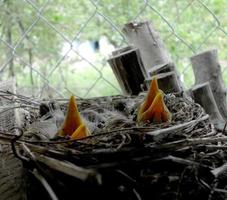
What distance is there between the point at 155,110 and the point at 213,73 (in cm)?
26

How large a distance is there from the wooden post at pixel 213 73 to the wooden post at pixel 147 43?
69 millimetres

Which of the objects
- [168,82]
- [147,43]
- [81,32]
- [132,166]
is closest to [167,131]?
[132,166]

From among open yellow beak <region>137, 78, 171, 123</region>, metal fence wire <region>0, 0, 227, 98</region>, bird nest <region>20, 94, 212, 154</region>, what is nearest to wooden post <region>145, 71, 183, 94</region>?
bird nest <region>20, 94, 212, 154</region>

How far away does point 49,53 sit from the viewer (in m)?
1.15

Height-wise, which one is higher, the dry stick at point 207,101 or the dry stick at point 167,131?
the dry stick at point 167,131

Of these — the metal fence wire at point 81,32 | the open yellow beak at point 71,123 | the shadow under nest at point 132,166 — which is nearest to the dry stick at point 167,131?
the shadow under nest at point 132,166

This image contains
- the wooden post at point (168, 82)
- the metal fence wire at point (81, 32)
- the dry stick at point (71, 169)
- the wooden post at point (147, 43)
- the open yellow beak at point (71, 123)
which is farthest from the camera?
the metal fence wire at point (81, 32)

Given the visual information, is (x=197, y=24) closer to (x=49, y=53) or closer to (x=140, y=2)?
(x=140, y=2)

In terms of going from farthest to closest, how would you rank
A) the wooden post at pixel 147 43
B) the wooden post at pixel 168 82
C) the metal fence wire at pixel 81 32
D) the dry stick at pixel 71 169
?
the metal fence wire at pixel 81 32, the wooden post at pixel 147 43, the wooden post at pixel 168 82, the dry stick at pixel 71 169

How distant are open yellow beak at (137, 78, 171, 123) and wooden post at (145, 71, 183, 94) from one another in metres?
0.12

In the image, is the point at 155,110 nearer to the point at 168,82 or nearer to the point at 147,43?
the point at 168,82

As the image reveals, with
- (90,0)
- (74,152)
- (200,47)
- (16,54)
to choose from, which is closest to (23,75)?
(16,54)

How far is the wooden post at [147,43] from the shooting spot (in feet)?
3.16

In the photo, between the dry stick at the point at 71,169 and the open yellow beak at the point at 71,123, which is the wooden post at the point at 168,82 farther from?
the dry stick at the point at 71,169
